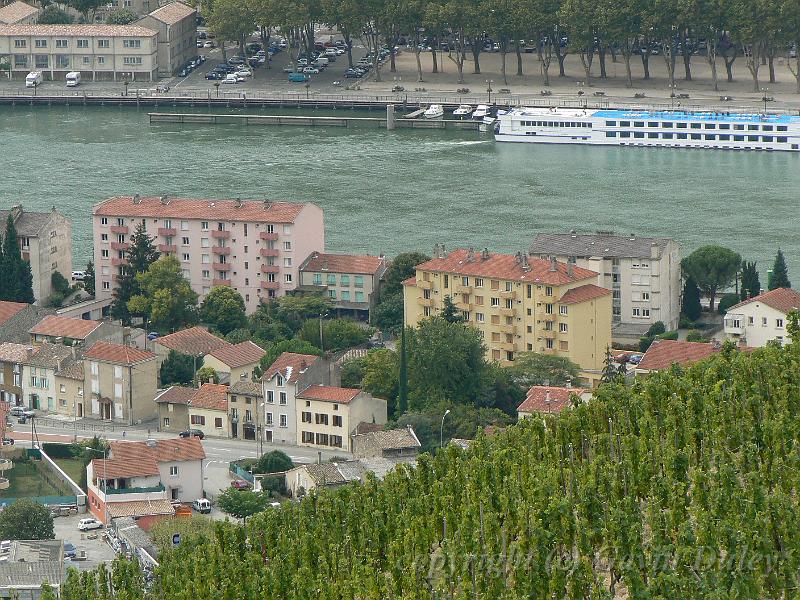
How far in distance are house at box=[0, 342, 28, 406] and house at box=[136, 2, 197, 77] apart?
2519 cm

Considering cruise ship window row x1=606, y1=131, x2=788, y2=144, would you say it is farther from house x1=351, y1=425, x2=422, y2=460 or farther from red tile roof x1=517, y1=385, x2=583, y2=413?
house x1=351, y1=425, x2=422, y2=460

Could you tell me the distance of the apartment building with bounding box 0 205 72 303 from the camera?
119 ft

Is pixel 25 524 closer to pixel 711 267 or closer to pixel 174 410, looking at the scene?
pixel 174 410

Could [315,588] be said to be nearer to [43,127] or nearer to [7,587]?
[7,587]

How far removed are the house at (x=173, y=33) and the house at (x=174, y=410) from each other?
1064 inches

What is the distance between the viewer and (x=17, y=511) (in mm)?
25781

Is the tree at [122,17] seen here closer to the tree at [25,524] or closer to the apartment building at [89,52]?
the apartment building at [89,52]

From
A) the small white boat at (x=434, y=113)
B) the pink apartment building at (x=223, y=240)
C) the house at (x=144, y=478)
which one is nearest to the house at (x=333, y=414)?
the house at (x=144, y=478)

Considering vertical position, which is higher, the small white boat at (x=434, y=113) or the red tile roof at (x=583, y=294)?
the red tile roof at (x=583, y=294)

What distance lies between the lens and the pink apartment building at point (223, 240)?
119 ft

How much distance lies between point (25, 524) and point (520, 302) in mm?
9149

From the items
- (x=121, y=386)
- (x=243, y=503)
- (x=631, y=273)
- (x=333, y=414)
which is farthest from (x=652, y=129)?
(x=243, y=503)

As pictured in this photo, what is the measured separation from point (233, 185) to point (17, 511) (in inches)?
774

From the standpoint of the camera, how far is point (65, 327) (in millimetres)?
33281
